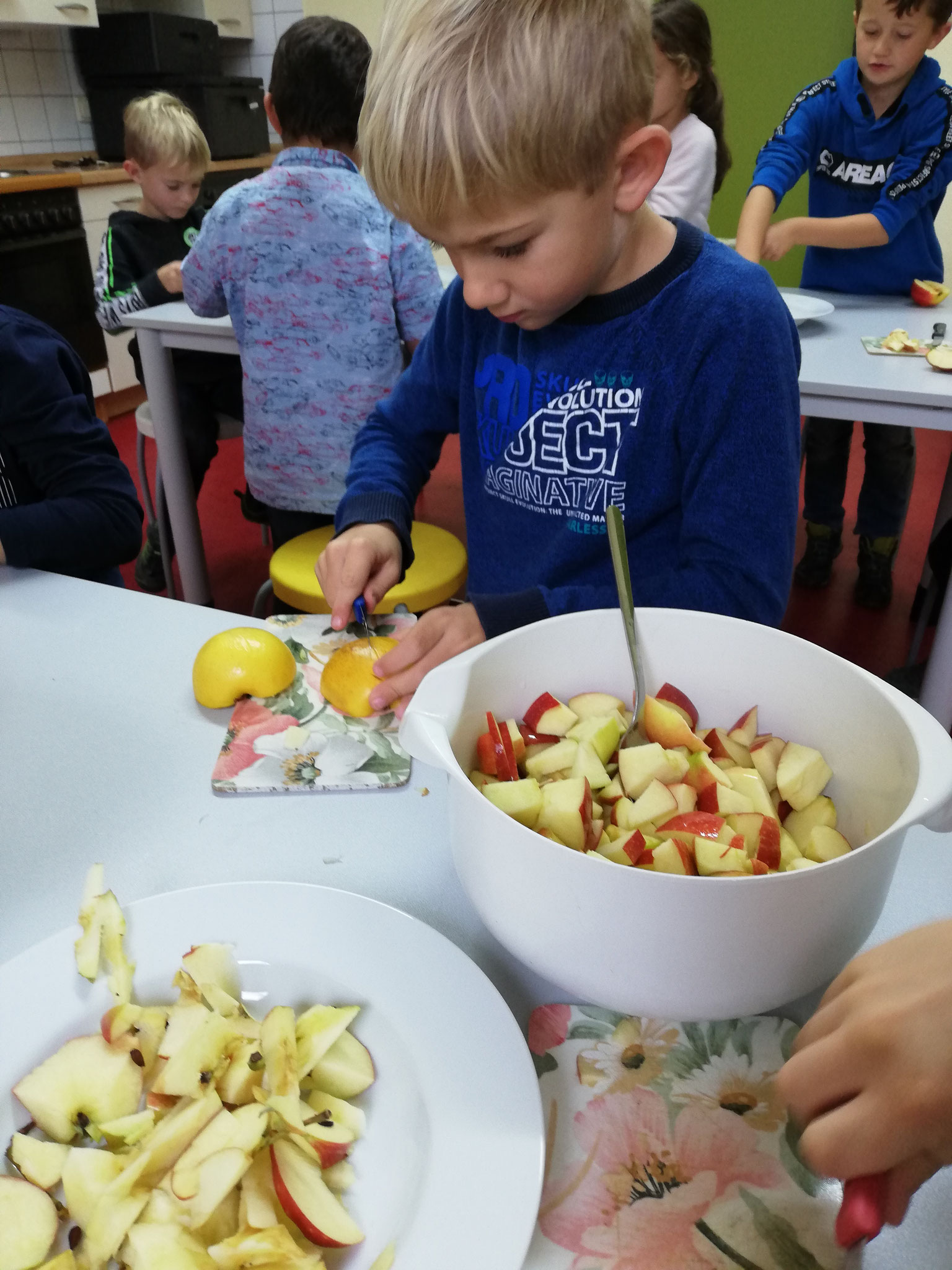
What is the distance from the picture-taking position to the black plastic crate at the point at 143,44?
358 cm

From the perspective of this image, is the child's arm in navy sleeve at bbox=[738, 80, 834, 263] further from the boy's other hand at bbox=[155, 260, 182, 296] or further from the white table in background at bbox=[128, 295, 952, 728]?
the boy's other hand at bbox=[155, 260, 182, 296]

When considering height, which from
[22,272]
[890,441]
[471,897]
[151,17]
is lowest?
[890,441]

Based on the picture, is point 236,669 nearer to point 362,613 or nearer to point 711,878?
point 362,613

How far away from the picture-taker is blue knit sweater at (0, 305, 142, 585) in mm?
1088

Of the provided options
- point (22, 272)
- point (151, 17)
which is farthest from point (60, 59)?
point (22, 272)

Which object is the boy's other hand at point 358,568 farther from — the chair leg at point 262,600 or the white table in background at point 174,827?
the chair leg at point 262,600

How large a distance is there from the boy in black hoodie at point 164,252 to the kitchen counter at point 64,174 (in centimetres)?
75

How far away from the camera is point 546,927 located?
39cm

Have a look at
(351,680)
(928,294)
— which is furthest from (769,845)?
(928,294)

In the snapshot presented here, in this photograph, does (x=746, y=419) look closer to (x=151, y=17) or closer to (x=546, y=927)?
(x=546, y=927)

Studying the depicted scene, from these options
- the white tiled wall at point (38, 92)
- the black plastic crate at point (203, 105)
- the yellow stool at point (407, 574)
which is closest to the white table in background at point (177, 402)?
the yellow stool at point (407, 574)

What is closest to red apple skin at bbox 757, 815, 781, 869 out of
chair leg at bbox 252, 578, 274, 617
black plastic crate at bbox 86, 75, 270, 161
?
chair leg at bbox 252, 578, 274, 617

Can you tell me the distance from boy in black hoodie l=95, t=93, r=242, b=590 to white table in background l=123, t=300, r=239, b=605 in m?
0.17

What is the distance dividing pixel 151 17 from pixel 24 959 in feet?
13.7
